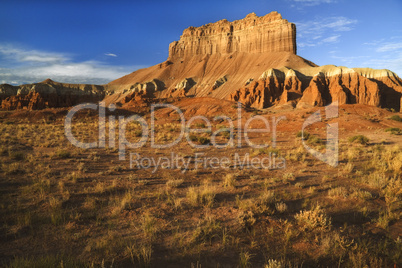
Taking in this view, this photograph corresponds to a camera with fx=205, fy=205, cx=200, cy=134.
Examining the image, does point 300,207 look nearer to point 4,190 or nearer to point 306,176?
point 306,176

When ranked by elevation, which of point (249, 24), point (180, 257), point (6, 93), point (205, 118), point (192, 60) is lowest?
point (180, 257)

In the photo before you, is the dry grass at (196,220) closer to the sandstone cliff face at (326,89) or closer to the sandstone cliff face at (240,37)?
the sandstone cliff face at (326,89)

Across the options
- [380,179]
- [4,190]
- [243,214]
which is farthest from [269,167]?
[4,190]

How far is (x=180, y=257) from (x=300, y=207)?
367cm

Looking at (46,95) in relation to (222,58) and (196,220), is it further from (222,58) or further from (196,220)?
(196,220)

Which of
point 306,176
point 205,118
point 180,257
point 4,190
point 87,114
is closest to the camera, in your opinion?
point 180,257

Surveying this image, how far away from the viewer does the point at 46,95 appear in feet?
258

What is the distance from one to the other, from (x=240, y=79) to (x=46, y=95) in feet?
243

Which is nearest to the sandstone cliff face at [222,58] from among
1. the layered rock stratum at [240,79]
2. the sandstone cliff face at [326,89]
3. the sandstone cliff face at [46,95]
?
the layered rock stratum at [240,79]

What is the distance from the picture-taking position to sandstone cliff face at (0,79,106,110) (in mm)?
68875

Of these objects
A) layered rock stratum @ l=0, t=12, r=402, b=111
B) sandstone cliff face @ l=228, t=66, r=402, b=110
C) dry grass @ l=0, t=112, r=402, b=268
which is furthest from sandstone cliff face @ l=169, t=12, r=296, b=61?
dry grass @ l=0, t=112, r=402, b=268

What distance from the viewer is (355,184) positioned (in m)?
7.42

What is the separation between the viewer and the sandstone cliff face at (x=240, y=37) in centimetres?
8482

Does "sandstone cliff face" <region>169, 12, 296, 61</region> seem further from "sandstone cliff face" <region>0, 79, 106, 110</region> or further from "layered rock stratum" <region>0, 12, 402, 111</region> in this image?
"sandstone cliff face" <region>0, 79, 106, 110</region>
